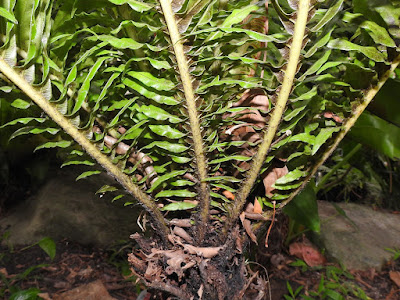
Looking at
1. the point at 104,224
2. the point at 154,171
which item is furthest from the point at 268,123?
the point at 104,224

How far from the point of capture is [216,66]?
24.1 inches

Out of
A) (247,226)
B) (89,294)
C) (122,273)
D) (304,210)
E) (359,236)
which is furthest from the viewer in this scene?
(359,236)

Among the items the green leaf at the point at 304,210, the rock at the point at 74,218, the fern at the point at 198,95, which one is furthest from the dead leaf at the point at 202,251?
the rock at the point at 74,218

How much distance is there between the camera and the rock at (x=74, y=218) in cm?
183

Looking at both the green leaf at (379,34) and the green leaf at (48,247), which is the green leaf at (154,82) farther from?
the green leaf at (48,247)

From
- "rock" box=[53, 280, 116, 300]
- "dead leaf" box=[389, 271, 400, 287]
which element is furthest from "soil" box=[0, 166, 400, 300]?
"rock" box=[53, 280, 116, 300]

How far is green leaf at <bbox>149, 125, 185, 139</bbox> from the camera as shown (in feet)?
1.99

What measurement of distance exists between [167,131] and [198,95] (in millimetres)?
87

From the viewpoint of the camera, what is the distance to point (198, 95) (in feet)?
1.90

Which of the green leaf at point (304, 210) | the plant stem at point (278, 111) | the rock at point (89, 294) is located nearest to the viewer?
the plant stem at point (278, 111)

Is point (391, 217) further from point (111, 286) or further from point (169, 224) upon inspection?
point (169, 224)

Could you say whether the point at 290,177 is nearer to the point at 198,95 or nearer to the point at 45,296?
the point at 198,95

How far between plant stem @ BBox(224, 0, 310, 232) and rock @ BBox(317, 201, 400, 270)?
4.63 feet

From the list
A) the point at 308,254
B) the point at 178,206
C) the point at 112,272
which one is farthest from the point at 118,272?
the point at 178,206
